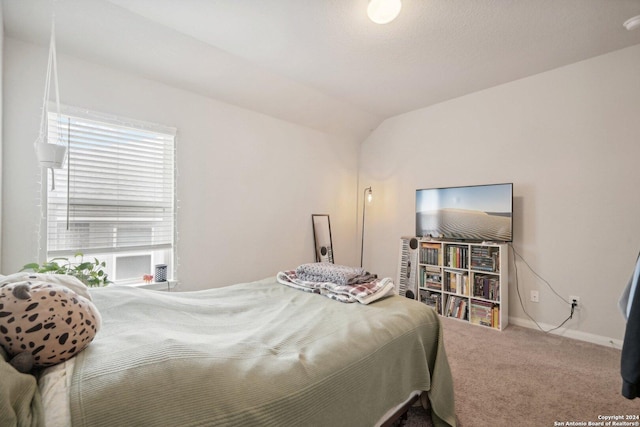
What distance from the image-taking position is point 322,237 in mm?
4086

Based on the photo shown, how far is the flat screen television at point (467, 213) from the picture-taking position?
9.90 feet

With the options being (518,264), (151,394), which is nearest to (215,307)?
(151,394)

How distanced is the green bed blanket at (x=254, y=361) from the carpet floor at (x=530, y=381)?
0.34m

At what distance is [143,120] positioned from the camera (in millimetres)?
2594

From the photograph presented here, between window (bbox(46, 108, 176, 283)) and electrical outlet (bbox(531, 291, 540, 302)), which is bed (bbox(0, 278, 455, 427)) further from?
electrical outlet (bbox(531, 291, 540, 302))

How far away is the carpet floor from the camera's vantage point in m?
1.65

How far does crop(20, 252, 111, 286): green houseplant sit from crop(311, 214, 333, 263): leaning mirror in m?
2.41

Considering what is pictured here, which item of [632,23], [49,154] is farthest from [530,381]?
[49,154]

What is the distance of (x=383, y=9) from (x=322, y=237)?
281 centimetres

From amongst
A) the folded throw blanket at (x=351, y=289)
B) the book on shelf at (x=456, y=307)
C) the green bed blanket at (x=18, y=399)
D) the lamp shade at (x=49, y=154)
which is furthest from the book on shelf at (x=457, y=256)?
the lamp shade at (x=49, y=154)

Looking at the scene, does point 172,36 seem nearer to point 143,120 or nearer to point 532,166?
point 143,120

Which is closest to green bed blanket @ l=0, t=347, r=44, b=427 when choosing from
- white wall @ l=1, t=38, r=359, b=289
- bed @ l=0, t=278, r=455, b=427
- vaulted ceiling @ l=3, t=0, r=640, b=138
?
bed @ l=0, t=278, r=455, b=427

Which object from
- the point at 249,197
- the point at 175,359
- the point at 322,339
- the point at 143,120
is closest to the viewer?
the point at 175,359

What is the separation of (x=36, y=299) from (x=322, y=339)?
3.06 ft
